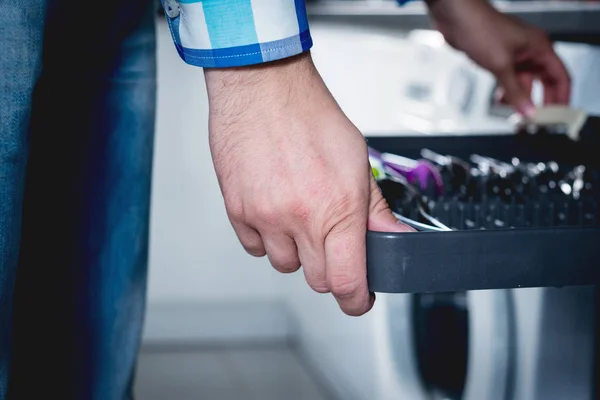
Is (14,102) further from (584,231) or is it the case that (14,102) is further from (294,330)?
(294,330)

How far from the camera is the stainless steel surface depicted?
45.9 inches

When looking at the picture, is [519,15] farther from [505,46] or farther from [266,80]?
[266,80]

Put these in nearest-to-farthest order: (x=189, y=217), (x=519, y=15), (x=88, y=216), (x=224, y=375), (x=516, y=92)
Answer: (x=88, y=216), (x=516, y=92), (x=519, y=15), (x=224, y=375), (x=189, y=217)

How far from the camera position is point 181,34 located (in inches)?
22.2

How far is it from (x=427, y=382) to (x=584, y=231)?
0.27m

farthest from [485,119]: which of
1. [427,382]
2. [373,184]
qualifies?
[373,184]

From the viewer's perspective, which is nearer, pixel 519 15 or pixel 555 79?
pixel 555 79

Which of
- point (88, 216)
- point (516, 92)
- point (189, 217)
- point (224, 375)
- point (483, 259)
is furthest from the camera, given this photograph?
point (189, 217)

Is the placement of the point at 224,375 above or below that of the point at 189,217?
below

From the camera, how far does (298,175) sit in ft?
1.67

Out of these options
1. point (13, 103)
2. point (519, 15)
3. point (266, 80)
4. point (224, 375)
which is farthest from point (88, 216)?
point (224, 375)

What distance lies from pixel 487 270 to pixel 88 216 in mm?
501

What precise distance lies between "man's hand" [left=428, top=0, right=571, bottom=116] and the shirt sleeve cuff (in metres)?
0.43

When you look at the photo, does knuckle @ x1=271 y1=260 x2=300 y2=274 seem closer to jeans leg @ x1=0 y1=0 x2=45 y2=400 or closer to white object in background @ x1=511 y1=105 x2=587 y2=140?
jeans leg @ x1=0 y1=0 x2=45 y2=400
